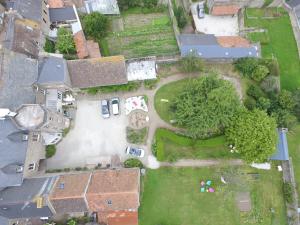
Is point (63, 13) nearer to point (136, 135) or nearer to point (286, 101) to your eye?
point (136, 135)

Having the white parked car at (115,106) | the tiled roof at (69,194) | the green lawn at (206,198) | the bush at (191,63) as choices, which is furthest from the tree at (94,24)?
the green lawn at (206,198)

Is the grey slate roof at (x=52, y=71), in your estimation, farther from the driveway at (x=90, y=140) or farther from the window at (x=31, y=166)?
the window at (x=31, y=166)

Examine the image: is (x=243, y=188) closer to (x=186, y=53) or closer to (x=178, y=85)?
(x=178, y=85)

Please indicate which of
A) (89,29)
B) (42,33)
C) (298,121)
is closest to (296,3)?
(298,121)

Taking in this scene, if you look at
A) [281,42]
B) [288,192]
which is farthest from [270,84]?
[288,192]

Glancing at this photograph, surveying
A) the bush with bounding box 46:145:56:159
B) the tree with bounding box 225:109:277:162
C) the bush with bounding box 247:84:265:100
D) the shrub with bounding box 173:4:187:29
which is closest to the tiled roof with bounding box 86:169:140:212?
the bush with bounding box 46:145:56:159

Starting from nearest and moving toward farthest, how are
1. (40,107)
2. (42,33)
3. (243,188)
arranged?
(40,107) < (243,188) < (42,33)

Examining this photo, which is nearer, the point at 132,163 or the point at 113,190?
the point at 113,190
